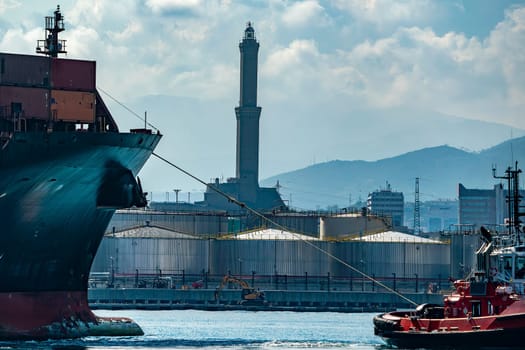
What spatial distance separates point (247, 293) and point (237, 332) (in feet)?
158

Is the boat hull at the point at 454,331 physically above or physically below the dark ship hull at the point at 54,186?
below

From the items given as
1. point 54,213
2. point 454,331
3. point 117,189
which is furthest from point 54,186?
point 454,331

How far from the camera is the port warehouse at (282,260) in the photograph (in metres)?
138

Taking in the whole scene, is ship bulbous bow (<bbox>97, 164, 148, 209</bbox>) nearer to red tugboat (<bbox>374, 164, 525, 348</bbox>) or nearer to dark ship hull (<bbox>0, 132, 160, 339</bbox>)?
dark ship hull (<bbox>0, 132, 160, 339</bbox>)

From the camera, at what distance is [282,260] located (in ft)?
457

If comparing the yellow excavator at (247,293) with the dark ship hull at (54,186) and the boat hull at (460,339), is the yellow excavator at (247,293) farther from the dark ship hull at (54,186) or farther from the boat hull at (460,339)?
the boat hull at (460,339)

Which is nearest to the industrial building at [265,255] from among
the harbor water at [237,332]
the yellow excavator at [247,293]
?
the yellow excavator at [247,293]

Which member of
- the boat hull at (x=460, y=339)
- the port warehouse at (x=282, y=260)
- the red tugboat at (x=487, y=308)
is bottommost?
the boat hull at (x=460, y=339)

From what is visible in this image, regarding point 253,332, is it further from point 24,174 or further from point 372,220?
point 372,220

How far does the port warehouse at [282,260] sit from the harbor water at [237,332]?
18362mm

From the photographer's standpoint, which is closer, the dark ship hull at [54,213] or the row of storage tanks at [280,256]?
the dark ship hull at [54,213]

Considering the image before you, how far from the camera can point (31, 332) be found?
216ft

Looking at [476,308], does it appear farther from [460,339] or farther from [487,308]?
[460,339]

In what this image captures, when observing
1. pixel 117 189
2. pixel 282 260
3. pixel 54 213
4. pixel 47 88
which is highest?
pixel 47 88
